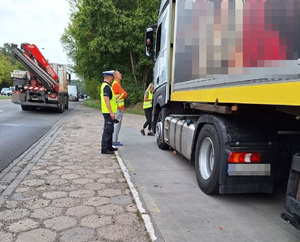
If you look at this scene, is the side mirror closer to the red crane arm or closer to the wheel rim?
the wheel rim

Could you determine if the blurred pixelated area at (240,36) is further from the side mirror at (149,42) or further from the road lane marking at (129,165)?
the side mirror at (149,42)

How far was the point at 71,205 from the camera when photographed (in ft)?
11.7

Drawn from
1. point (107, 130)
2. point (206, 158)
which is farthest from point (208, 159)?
point (107, 130)

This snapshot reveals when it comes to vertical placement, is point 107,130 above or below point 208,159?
above

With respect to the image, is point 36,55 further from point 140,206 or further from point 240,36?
point 240,36

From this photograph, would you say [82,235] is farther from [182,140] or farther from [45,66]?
[45,66]

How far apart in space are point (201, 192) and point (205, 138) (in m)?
0.74

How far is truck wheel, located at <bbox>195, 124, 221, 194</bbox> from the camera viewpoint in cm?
371

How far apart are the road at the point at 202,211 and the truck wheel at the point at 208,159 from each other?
17 cm

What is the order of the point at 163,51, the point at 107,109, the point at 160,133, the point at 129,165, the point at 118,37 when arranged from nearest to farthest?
the point at 129,165 → the point at 107,109 → the point at 163,51 → the point at 160,133 → the point at 118,37

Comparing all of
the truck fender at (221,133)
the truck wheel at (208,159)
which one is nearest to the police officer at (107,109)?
the truck wheel at (208,159)

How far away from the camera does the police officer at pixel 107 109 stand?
6289 millimetres

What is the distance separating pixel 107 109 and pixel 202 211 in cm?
348

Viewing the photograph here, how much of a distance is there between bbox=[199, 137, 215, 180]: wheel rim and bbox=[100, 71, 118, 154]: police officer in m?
2.56
